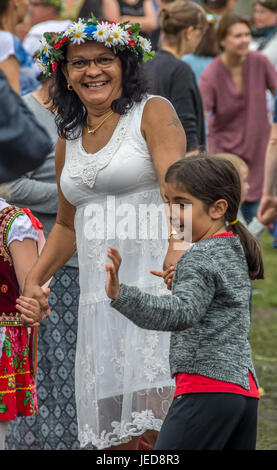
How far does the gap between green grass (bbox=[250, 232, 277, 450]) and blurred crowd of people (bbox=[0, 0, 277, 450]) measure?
939 millimetres

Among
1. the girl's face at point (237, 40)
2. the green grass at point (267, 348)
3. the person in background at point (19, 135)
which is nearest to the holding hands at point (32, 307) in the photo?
the person in background at point (19, 135)

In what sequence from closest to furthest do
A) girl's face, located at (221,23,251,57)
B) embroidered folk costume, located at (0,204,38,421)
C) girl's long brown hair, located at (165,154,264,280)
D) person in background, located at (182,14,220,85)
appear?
girl's long brown hair, located at (165,154,264,280), embroidered folk costume, located at (0,204,38,421), girl's face, located at (221,23,251,57), person in background, located at (182,14,220,85)

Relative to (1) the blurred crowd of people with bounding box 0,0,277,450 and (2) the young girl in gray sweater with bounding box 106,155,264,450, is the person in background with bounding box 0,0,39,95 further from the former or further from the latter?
(2) the young girl in gray sweater with bounding box 106,155,264,450

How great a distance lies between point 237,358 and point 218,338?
9cm

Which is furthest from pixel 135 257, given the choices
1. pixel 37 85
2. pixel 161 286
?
pixel 37 85

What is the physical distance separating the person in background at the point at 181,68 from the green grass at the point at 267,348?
1.60 metres

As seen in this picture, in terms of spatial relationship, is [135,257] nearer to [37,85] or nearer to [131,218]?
[131,218]

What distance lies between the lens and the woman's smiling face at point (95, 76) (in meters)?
3.76

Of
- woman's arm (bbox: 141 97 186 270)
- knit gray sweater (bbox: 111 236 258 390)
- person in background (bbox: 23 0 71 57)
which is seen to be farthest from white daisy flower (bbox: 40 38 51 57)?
person in background (bbox: 23 0 71 57)

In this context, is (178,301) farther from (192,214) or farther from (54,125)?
(54,125)

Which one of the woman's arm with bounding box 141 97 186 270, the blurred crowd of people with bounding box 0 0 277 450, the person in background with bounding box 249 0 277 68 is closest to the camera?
the woman's arm with bounding box 141 97 186 270

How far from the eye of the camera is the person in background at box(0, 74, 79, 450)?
479cm

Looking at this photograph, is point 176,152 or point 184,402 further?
point 176,152

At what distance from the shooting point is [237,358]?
298cm
